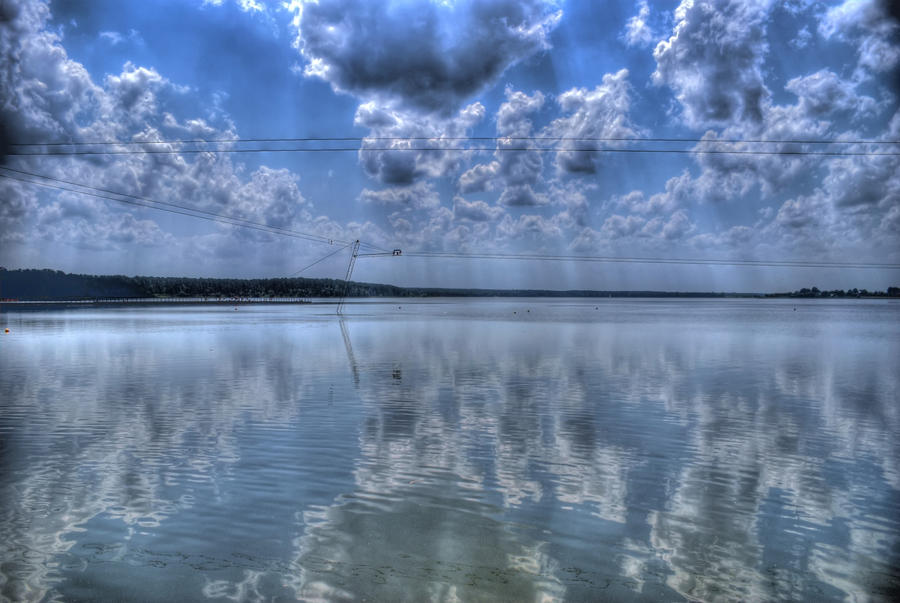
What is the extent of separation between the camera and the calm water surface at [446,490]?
8.62 metres

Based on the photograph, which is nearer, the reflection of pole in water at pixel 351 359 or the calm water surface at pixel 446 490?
the calm water surface at pixel 446 490

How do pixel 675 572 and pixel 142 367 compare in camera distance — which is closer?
pixel 675 572

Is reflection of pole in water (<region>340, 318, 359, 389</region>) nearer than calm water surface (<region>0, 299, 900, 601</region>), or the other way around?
calm water surface (<region>0, 299, 900, 601</region>)

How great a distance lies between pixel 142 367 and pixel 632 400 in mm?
23215

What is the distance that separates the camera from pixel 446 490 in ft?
40.7

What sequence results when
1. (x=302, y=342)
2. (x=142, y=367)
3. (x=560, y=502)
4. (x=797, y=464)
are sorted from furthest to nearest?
(x=302, y=342)
(x=142, y=367)
(x=797, y=464)
(x=560, y=502)

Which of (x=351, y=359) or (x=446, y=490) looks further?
(x=351, y=359)

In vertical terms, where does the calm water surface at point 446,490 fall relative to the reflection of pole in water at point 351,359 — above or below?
above

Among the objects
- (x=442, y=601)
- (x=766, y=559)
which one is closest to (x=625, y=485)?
(x=766, y=559)

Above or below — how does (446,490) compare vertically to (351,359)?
above

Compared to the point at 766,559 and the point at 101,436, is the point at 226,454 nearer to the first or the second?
the point at 101,436

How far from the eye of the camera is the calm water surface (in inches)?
340

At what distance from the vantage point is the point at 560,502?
1168 cm

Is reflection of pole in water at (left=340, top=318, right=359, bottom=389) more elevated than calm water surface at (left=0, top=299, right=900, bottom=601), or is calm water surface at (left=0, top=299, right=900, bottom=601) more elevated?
calm water surface at (left=0, top=299, right=900, bottom=601)
